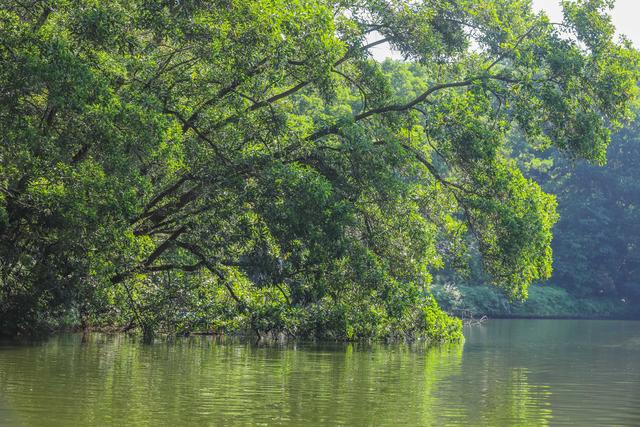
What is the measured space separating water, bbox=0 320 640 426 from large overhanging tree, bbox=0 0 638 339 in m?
1.98

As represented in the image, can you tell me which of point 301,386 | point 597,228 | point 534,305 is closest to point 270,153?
point 301,386

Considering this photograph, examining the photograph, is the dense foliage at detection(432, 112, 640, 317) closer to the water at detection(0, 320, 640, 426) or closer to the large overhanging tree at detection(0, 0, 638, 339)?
the large overhanging tree at detection(0, 0, 638, 339)

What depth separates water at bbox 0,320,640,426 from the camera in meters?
11.9

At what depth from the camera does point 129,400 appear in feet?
41.9

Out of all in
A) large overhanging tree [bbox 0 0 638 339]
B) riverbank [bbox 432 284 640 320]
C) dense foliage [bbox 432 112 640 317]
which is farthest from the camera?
dense foliage [bbox 432 112 640 317]

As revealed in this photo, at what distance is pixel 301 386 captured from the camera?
1539 cm

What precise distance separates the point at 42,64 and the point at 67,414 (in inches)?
373

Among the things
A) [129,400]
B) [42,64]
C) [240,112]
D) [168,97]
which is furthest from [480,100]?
[129,400]

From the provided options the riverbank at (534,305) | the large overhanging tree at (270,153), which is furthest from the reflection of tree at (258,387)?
the riverbank at (534,305)

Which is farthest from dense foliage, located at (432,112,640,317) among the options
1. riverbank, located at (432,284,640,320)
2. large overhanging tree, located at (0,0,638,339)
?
large overhanging tree, located at (0,0,638,339)

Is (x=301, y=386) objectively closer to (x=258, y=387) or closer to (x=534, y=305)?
(x=258, y=387)

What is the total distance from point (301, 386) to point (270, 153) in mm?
9406

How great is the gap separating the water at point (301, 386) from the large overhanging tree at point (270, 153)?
6.49 ft

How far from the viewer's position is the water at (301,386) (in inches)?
470
